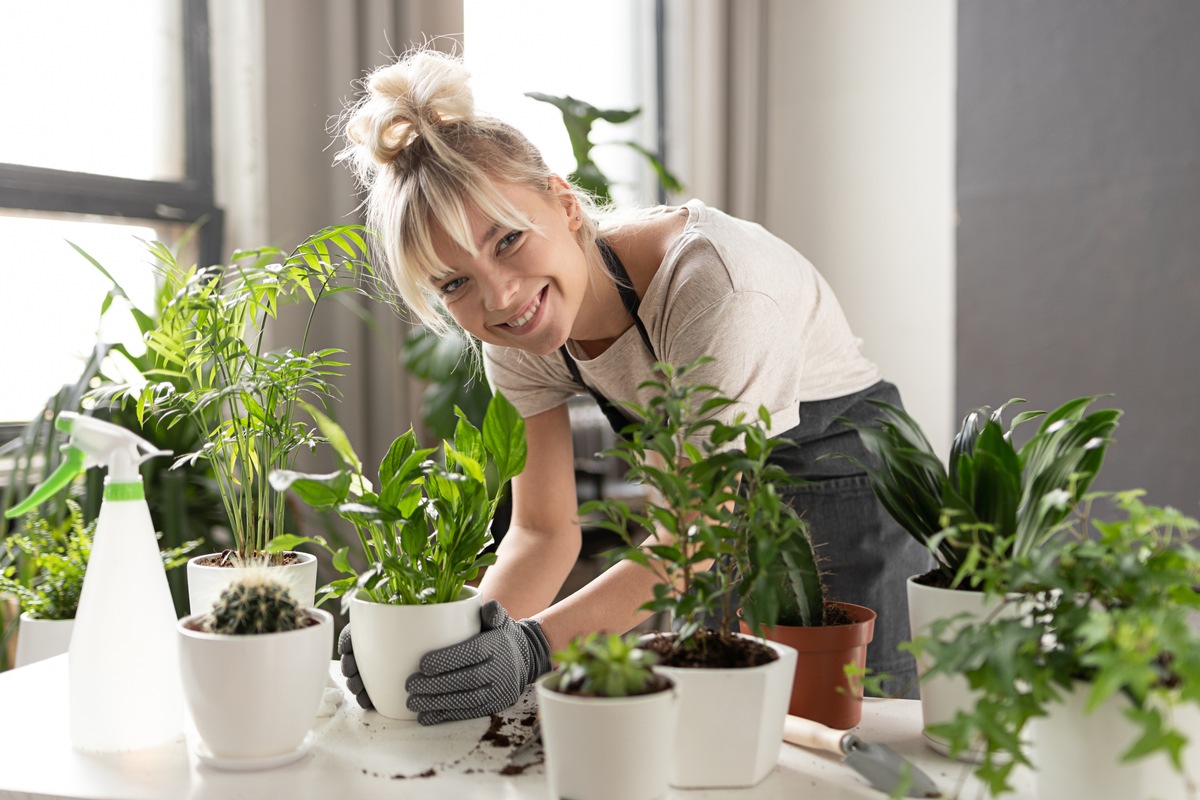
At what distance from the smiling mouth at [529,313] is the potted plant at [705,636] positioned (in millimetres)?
445

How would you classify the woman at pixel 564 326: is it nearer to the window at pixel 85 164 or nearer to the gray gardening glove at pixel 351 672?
the gray gardening glove at pixel 351 672

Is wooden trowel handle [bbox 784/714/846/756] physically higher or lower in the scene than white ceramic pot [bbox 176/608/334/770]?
lower

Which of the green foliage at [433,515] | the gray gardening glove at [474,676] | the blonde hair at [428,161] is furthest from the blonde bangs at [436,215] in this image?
the gray gardening glove at [474,676]

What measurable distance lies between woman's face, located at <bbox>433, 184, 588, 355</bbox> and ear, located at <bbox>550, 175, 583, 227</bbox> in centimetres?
2

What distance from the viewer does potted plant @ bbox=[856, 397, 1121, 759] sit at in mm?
734

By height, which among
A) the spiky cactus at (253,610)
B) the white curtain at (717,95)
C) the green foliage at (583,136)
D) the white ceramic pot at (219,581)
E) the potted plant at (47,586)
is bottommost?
the potted plant at (47,586)

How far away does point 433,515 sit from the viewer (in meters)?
0.87

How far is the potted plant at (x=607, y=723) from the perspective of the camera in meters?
0.65

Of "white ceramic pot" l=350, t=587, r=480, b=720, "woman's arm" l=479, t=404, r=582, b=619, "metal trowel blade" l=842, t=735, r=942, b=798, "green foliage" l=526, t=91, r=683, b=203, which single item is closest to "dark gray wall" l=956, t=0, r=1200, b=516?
"green foliage" l=526, t=91, r=683, b=203

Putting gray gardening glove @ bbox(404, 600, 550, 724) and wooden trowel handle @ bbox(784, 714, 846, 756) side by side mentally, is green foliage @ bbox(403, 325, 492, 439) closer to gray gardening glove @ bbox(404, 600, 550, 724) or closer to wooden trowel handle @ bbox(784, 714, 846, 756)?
gray gardening glove @ bbox(404, 600, 550, 724)

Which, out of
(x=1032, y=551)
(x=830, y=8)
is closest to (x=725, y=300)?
(x=1032, y=551)

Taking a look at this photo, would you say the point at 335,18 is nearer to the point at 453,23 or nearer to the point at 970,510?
the point at 453,23

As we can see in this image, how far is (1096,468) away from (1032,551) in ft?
0.33

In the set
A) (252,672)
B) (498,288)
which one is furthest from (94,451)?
(498,288)
